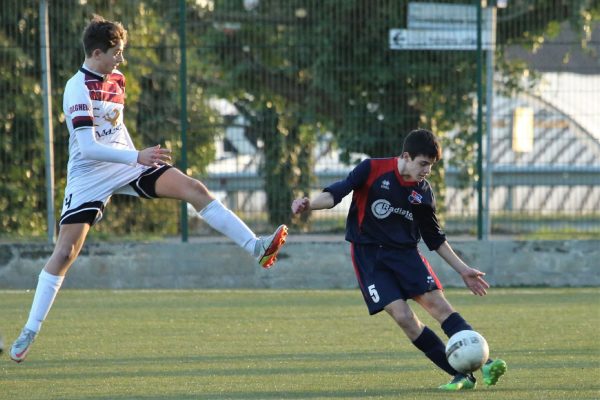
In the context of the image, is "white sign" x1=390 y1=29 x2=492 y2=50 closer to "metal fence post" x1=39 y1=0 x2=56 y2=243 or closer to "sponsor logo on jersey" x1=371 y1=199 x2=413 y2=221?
"metal fence post" x1=39 y1=0 x2=56 y2=243

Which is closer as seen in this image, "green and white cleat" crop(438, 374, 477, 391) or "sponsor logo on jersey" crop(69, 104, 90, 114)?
"green and white cleat" crop(438, 374, 477, 391)

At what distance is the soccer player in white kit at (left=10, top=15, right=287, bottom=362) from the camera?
7.46 m

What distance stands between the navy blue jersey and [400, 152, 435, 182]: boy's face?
5 cm

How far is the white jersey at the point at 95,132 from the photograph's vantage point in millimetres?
7480

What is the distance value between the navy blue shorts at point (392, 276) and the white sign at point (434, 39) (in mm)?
6861

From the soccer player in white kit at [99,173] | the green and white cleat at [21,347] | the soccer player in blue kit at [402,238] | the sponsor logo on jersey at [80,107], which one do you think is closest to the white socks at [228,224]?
the soccer player in white kit at [99,173]

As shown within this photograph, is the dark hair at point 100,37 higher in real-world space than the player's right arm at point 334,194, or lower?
higher

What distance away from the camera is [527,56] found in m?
14.7

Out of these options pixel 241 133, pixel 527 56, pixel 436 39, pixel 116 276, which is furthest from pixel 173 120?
pixel 527 56

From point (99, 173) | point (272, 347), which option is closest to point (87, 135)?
point (99, 173)

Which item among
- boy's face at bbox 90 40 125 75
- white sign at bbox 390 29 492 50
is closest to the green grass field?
boy's face at bbox 90 40 125 75

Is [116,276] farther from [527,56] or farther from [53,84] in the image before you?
[527,56]

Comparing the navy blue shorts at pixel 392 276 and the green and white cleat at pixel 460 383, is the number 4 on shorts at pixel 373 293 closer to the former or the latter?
the navy blue shorts at pixel 392 276

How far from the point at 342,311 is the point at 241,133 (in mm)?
3385
